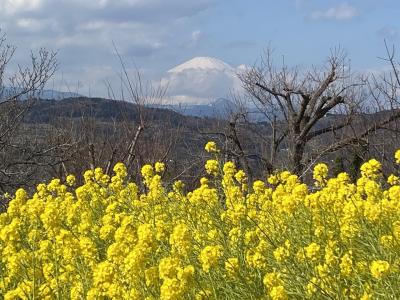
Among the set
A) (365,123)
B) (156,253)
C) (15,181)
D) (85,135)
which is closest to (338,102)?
(365,123)

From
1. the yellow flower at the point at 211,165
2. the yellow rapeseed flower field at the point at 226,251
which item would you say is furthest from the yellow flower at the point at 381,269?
the yellow flower at the point at 211,165

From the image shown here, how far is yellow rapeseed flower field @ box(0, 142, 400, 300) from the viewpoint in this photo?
3.54m

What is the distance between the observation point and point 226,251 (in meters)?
4.52

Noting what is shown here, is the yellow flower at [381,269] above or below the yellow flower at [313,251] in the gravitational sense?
above

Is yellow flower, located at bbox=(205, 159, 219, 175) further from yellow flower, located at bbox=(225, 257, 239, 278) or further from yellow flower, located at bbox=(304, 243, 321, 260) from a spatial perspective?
yellow flower, located at bbox=(304, 243, 321, 260)

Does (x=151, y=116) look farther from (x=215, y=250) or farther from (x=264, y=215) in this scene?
(x=215, y=250)

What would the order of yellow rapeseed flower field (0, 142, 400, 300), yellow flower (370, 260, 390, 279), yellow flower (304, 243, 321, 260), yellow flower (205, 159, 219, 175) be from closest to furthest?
1. yellow flower (370, 260, 390, 279)
2. yellow rapeseed flower field (0, 142, 400, 300)
3. yellow flower (304, 243, 321, 260)
4. yellow flower (205, 159, 219, 175)

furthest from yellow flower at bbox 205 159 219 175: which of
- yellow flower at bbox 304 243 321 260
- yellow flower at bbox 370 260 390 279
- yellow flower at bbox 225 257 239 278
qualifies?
yellow flower at bbox 370 260 390 279

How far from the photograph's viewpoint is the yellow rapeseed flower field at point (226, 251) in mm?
3537

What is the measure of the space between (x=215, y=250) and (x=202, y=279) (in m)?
0.80

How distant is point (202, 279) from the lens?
421cm

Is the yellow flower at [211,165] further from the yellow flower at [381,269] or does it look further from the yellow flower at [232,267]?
the yellow flower at [381,269]

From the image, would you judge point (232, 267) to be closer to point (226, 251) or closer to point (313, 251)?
point (313, 251)

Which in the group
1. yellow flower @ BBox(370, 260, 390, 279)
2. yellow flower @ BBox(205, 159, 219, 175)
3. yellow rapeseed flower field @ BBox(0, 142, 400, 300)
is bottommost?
yellow rapeseed flower field @ BBox(0, 142, 400, 300)
